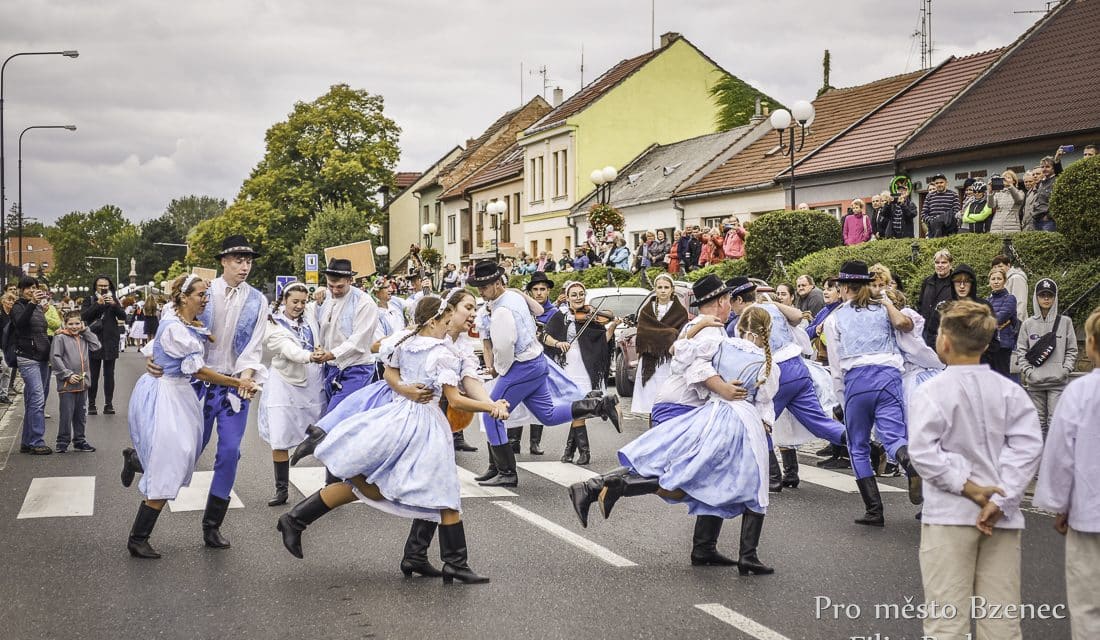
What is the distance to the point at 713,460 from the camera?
23.5ft

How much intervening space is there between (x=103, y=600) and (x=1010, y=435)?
4759 mm

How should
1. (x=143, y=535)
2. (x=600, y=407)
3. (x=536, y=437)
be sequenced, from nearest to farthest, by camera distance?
(x=143, y=535) → (x=600, y=407) → (x=536, y=437)

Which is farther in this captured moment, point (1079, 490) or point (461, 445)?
point (461, 445)

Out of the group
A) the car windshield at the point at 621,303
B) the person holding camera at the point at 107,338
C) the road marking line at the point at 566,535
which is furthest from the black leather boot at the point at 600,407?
the car windshield at the point at 621,303

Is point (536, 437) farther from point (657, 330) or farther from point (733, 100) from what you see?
point (733, 100)

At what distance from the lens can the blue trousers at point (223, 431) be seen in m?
8.09

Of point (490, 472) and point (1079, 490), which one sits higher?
point (1079, 490)

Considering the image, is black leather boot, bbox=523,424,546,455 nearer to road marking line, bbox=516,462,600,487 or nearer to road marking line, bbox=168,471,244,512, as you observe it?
road marking line, bbox=516,462,600,487

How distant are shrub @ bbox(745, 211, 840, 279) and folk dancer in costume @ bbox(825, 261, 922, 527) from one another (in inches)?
563

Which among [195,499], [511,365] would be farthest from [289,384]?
[511,365]

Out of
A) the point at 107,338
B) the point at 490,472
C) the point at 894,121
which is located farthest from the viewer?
the point at 894,121

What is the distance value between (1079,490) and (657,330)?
281 inches

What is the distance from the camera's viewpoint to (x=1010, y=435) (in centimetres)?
480

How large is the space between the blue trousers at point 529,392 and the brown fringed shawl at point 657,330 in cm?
117
